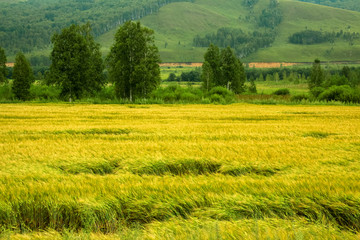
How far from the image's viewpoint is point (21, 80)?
212 ft

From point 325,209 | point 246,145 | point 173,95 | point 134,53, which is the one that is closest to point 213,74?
point 173,95

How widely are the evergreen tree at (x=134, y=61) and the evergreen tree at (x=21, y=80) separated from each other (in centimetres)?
2396

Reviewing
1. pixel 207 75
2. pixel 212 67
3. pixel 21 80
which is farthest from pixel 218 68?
pixel 21 80

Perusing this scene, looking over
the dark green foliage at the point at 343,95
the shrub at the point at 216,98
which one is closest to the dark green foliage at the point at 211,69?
the shrub at the point at 216,98

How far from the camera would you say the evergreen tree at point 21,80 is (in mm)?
64250

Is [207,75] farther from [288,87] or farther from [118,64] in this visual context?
[288,87]

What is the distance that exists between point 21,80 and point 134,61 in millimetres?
28914

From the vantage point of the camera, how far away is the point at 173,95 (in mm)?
54938

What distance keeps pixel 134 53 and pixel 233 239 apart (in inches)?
2011

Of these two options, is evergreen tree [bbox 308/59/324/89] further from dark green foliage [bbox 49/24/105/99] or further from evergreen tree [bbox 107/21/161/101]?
dark green foliage [bbox 49/24/105/99]

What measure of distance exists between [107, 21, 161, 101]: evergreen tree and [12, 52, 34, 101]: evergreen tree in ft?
78.6

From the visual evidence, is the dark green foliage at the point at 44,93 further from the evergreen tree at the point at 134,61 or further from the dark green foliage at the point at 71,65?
the evergreen tree at the point at 134,61

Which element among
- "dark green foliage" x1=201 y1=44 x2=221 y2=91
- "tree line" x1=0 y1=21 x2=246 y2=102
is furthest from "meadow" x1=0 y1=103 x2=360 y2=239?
"dark green foliage" x1=201 y1=44 x2=221 y2=91

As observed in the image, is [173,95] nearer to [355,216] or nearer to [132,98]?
[132,98]
